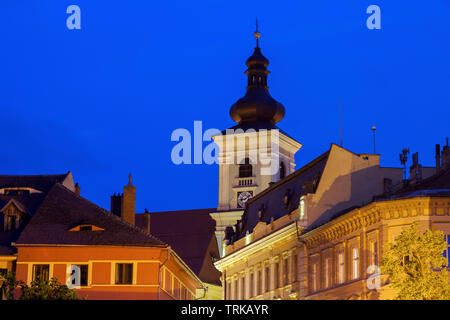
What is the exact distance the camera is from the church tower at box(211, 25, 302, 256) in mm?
110438

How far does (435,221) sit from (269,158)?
6141 centimetres

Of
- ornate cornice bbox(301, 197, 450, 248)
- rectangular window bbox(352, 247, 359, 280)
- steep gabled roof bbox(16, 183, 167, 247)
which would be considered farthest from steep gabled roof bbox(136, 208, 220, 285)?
rectangular window bbox(352, 247, 359, 280)

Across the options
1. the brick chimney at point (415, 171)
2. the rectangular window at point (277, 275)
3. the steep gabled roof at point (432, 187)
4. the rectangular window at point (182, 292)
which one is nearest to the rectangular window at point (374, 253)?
the steep gabled roof at point (432, 187)

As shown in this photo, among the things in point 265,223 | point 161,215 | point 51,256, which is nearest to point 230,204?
point 161,215

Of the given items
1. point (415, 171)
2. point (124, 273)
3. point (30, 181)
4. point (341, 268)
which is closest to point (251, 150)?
point (30, 181)

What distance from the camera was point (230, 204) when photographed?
363 ft

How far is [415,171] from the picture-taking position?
2235 inches

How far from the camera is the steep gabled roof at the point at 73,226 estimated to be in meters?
65.6

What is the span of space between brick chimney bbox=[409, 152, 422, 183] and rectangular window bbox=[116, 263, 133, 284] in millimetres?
19405

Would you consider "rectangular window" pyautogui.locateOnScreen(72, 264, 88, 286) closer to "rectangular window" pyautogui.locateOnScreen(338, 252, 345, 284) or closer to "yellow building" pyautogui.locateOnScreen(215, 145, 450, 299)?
"yellow building" pyautogui.locateOnScreen(215, 145, 450, 299)

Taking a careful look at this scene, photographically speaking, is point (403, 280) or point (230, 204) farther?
point (230, 204)

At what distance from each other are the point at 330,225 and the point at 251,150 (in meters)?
55.3

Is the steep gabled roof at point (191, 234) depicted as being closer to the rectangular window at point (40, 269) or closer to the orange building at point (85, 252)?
the orange building at point (85, 252)
